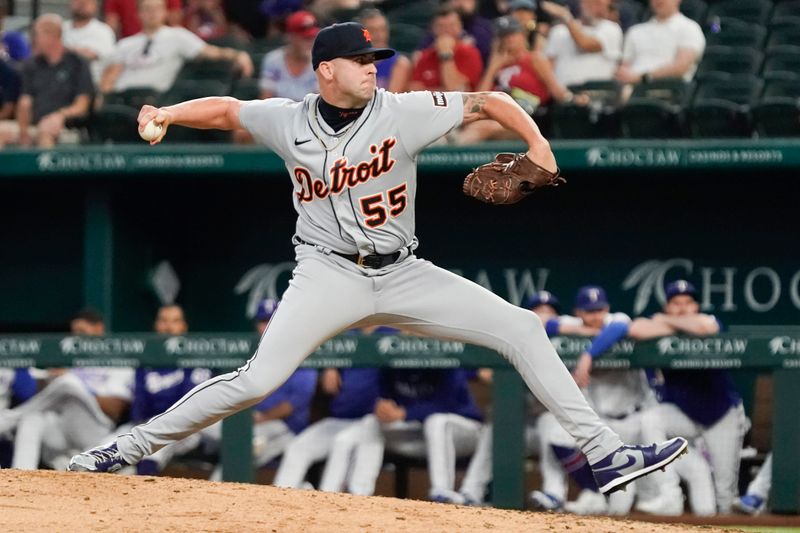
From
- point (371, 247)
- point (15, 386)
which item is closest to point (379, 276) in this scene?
point (371, 247)

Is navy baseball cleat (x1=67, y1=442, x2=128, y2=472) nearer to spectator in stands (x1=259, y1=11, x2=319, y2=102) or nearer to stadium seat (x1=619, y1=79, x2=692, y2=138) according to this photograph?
spectator in stands (x1=259, y1=11, x2=319, y2=102)

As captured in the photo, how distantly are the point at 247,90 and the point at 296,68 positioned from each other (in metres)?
0.35

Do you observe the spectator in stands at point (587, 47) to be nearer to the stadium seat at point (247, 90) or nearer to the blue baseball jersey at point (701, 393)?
the stadium seat at point (247, 90)

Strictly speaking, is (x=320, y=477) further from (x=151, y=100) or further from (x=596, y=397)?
(x=151, y=100)

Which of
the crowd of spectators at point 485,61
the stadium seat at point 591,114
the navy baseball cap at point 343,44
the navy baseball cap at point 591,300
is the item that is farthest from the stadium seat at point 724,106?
the navy baseball cap at point 343,44

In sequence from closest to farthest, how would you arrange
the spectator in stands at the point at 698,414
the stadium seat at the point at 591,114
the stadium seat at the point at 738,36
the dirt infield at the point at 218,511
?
the dirt infield at the point at 218,511 < the spectator in stands at the point at 698,414 < the stadium seat at the point at 591,114 < the stadium seat at the point at 738,36

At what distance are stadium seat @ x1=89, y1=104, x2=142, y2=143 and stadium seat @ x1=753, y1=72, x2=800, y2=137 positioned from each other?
397 cm

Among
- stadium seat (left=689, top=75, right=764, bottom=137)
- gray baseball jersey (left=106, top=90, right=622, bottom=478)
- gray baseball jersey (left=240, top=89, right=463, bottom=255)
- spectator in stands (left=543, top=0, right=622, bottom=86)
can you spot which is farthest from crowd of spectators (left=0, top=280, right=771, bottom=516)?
gray baseball jersey (left=240, top=89, right=463, bottom=255)

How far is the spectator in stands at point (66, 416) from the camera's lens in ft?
24.6

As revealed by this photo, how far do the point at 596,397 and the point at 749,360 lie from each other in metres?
0.79

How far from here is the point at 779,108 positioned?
8891 millimetres

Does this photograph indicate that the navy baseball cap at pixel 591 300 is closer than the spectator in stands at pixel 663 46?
Yes

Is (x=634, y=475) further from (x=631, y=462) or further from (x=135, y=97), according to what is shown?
(x=135, y=97)

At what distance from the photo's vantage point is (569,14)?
31.4 feet
